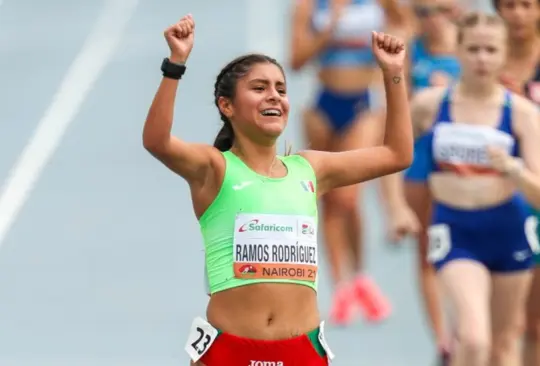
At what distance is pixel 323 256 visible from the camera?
1473 centimetres

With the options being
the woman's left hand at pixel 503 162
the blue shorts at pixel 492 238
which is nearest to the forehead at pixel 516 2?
the blue shorts at pixel 492 238

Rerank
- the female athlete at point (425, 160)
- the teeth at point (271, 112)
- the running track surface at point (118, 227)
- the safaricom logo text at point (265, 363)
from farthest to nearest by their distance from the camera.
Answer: the running track surface at point (118, 227) → the female athlete at point (425, 160) → the teeth at point (271, 112) → the safaricom logo text at point (265, 363)

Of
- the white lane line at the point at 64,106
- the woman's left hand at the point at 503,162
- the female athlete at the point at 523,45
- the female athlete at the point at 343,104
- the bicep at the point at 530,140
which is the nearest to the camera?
the woman's left hand at the point at 503,162

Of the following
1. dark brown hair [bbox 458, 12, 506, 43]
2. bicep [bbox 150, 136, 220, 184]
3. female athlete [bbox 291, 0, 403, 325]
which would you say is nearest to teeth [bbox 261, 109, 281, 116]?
bicep [bbox 150, 136, 220, 184]

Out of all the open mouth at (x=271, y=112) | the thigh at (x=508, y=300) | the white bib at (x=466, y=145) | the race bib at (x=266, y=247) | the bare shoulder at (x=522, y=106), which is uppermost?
the bare shoulder at (x=522, y=106)

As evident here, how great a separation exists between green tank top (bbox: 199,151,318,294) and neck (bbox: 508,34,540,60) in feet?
13.0

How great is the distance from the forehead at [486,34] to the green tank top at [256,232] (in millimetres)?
2980

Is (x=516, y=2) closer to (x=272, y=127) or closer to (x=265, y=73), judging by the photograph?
(x=265, y=73)

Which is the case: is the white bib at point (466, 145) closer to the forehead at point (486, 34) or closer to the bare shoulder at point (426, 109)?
the bare shoulder at point (426, 109)

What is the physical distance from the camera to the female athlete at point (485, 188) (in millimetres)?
10398

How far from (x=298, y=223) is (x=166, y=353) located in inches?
183

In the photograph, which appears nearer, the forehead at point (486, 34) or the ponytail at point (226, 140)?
the ponytail at point (226, 140)

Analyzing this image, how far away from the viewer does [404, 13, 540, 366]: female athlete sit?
1040 cm

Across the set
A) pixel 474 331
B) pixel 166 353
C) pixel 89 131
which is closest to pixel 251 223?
pixel 474 331
